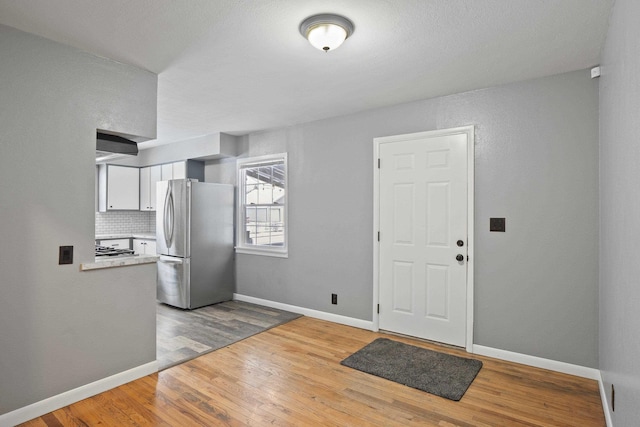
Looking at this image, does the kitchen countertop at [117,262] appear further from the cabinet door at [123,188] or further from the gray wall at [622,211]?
the cabinet door at [123,188]

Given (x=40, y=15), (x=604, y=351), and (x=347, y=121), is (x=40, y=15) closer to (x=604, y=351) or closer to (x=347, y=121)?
(x=347, y=121)

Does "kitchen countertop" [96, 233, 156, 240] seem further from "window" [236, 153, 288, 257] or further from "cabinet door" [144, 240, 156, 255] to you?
"window" [236, 153, 288, 257]

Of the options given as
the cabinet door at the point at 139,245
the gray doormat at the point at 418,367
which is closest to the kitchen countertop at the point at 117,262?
the gray doormat at the point at 418,367

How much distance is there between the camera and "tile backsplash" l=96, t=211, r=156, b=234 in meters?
6.28

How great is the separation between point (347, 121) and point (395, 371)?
267 cm

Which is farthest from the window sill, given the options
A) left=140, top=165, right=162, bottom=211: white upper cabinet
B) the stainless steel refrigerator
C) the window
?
left=140, top=165, right=162, bottom=211: white upper cabinet

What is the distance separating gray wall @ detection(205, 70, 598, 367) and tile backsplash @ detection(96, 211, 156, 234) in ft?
15.1

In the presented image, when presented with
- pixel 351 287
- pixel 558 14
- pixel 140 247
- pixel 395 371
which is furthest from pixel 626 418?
pixel 140 247

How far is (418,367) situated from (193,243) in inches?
127

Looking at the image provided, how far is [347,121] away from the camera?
408 centimetres

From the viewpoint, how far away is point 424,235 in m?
3.55

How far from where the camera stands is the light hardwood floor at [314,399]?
222 cm

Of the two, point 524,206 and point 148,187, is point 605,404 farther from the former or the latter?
point 148,187

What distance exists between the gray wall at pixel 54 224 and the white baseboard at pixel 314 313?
2088 millimetres
